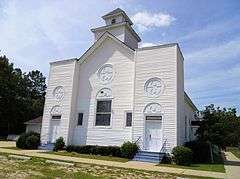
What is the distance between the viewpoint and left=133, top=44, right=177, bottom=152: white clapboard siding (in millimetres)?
18625

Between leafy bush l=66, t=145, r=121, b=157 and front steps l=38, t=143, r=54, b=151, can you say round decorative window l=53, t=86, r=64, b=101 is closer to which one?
front steps l=38, t=143, r=54, b=151

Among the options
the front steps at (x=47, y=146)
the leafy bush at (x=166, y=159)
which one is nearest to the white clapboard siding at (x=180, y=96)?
the leafy bush at (x=166, y=159)

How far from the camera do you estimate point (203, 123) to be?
2181 cm

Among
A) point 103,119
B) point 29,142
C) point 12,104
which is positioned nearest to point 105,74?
point 103,119

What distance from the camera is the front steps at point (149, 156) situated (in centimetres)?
1734

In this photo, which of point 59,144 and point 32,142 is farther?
point 32,142

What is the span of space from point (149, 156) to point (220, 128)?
6.14 meters

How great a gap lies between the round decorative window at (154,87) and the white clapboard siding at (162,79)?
242 mm

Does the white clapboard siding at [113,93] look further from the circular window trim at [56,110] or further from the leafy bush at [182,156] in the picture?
the leafy bush at [182,156]

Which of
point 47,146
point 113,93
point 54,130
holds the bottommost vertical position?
point 47,146

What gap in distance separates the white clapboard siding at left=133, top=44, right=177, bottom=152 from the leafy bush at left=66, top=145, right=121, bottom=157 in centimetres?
175

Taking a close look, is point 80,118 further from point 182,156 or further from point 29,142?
point 182,156

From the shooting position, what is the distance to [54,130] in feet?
76.7

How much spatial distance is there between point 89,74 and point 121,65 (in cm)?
317
